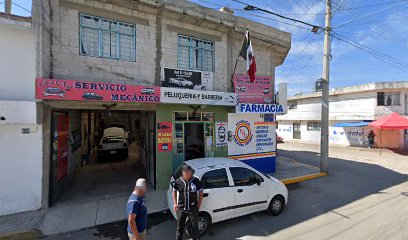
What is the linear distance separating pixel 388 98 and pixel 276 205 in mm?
Answer: 20003

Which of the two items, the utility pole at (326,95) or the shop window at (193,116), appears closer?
the shop window at (193,116)

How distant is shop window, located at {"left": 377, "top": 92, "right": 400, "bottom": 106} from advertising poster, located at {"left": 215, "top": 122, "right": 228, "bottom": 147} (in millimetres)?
17973

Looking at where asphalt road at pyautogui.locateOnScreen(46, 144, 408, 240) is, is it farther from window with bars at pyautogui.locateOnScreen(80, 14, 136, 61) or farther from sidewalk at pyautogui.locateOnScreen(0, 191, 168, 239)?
window with bars at pyautogui.locateOnScreen(80, 14, 136, 61)

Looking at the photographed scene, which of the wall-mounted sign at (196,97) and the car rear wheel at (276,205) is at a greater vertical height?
the wall-mounted sign at (196,97)

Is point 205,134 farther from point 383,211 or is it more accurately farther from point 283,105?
point 383,211

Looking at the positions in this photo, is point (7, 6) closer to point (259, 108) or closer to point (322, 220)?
point (259, 108)

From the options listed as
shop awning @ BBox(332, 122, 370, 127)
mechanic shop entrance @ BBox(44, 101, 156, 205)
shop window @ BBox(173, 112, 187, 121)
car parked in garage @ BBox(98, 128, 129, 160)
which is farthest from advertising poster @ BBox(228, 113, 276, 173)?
shop awning @ BBox(332, 122, 370, 127)

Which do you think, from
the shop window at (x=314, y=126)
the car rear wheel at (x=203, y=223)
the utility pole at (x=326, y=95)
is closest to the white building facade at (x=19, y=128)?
the car rear wheel at (x=203, y=223)

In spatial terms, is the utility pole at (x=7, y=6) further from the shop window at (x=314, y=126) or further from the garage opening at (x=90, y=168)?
the shop window at (x=314, y=126)

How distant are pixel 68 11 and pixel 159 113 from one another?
4.18 m

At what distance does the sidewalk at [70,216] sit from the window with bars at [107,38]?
471cm

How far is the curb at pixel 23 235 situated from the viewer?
4691 mm

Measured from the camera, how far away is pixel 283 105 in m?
9.73

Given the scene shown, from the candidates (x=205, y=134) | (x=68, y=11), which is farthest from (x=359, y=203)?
(x=68, y=11)
